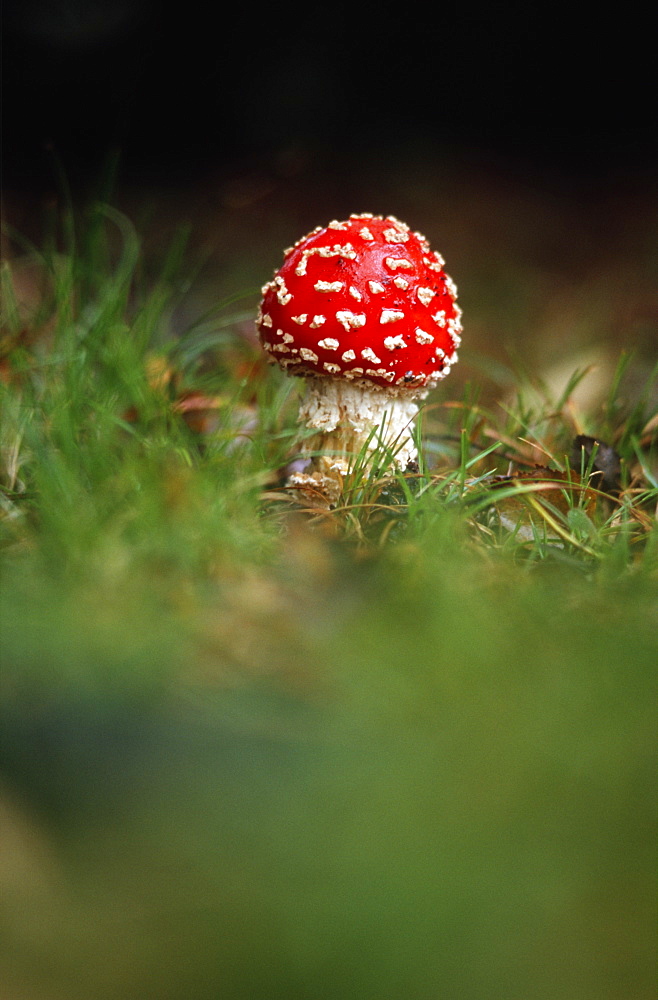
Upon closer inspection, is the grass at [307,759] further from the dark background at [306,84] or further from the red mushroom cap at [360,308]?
the dark background at [306,84]

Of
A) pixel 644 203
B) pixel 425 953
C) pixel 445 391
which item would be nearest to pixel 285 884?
pixel 425 953

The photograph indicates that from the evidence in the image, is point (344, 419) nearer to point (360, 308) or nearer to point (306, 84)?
point (360, 308)

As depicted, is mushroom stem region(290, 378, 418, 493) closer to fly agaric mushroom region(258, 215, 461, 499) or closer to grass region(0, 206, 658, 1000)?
fly agaric mushroom region(258, 215, 461, 499)

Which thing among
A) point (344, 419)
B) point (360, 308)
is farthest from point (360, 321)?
point (344, 419)

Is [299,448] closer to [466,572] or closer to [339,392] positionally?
[339,392]

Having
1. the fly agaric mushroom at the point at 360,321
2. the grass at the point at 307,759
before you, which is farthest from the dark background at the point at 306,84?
the grass at the point at 307,759

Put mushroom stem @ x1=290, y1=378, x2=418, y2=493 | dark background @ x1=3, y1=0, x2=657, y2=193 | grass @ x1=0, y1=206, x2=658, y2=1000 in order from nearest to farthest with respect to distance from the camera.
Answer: grass @ x1=0, y1=206, x2=658, y2=1000 < mushroom stem @ x1=290, y1=378, x2=418, y2=493 < dark background @ x1=3, y1=0, x2=657, y2=193

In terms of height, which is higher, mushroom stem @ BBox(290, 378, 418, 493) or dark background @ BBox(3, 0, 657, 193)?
dark background @ BBox(3, 0, 657, 193)

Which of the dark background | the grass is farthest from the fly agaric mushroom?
the dark background
